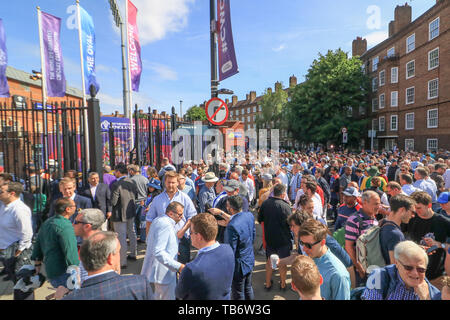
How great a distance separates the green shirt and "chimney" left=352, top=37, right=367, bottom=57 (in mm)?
40867

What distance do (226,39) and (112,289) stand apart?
197 inches

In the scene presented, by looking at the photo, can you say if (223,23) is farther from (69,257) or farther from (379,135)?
(379,135)

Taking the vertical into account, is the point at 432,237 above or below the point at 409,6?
below

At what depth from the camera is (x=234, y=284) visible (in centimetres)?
334

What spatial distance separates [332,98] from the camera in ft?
91.6

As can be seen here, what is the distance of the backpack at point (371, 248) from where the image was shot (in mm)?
2762

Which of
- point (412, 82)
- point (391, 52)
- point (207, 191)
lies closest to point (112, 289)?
point (207, 191)

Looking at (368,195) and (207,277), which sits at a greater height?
(368,195)

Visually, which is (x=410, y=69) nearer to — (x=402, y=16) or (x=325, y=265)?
(x=402, y=16)

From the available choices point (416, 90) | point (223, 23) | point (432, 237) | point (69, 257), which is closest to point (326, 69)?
point (416, 90)

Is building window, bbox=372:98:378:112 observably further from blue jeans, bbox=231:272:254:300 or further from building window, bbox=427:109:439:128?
blue jeans, bbox=231:272:254:300

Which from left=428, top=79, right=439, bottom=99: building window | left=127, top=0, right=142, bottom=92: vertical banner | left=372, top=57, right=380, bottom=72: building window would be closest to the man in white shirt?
left=127, top=0, right=142, bottom=92: vertical banner
